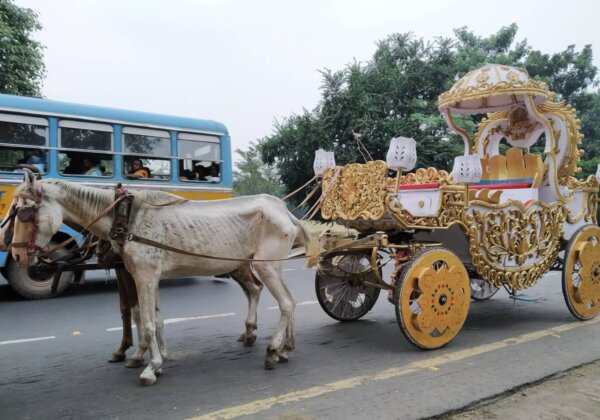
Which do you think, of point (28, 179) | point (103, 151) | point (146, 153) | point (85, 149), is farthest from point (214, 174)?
point (28, 179)

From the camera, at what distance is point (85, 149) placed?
7883 millimetres

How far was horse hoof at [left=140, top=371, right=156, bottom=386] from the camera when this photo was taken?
11.8 feet

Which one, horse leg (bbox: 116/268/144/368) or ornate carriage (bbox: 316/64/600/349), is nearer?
horse leg (bbox: 116/268/144/368)

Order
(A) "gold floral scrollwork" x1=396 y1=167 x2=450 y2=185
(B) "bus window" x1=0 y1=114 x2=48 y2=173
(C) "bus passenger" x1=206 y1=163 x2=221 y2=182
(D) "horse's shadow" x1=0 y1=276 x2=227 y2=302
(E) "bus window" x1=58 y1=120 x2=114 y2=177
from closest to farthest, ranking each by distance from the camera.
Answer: (A) "gold floral scrollwork" x1=396 y1=167 x2=450 y2=185
(B) "bus window" x1=0 y1=114 x2=48 y2=173
(E) "bus window" x1=58 y1=120 x2=114 y2=177
(D) "horse's shadow" x1=0 y1=276 x2=227 y2=302
(C) "bus passenger" x1=206 y1=163 x2=221 y2=182

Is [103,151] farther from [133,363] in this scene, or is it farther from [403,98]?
[403,98]

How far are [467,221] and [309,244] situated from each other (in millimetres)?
1668

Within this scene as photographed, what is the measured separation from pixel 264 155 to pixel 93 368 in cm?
1814

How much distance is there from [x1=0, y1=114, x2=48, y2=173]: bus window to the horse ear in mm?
4205

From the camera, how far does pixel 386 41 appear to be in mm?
25359

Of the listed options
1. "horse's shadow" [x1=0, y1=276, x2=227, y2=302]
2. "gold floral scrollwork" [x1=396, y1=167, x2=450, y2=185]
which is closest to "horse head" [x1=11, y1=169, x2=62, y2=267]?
"gold floral scrollwork" [x1=396, y1=167, x2=450, y2=185]

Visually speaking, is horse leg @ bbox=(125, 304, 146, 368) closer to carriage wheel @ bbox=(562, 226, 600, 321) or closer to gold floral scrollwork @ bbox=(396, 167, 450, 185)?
gold floral scrollwork @ bbox=(396, 167, 450, 185)

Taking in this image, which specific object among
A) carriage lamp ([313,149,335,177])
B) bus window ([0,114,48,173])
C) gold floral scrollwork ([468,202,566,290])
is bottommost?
gold floral scrollwork ([468,202,566,290])

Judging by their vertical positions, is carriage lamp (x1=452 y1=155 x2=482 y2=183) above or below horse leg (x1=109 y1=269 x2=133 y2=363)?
above

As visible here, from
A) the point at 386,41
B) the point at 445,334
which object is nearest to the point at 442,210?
the point at 445,334
